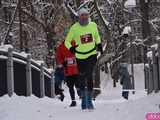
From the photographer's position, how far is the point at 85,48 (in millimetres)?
11148

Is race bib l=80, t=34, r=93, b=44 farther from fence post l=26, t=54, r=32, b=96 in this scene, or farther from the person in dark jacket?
the person in dark jacket

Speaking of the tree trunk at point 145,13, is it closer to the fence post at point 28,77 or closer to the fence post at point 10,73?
the fence post at point 28,77

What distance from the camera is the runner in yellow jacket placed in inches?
436

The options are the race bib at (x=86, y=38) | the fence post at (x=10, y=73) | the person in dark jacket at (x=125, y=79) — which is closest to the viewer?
the race bib at (x=86, y=38)

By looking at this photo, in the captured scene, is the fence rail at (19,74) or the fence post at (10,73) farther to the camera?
the fence rail at (19,74)

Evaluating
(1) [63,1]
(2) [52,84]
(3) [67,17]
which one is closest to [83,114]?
(2) [52,84]

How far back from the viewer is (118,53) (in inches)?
1789

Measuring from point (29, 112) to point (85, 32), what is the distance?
6.13 ft

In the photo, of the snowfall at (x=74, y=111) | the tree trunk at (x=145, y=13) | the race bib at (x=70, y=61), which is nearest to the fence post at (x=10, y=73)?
the snowfall at (x=74, y=111)

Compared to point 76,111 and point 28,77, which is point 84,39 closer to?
point 76,111

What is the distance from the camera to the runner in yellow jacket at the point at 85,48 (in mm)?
11062

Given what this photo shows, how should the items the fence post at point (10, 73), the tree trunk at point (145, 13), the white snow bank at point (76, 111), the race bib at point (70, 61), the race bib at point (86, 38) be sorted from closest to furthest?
the white snow bank at point (76, 111)
the race bib at point (86, 38)
the race bib at point (70, 61)
the fence post at point (10, 73)
the tree trunk at point (145, 13)

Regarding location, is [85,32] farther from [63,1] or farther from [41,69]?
[63,1]

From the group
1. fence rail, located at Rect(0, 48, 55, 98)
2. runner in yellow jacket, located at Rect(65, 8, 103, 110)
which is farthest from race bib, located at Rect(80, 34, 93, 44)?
fence rail, located at Rect(0, 48, 55, 98)
